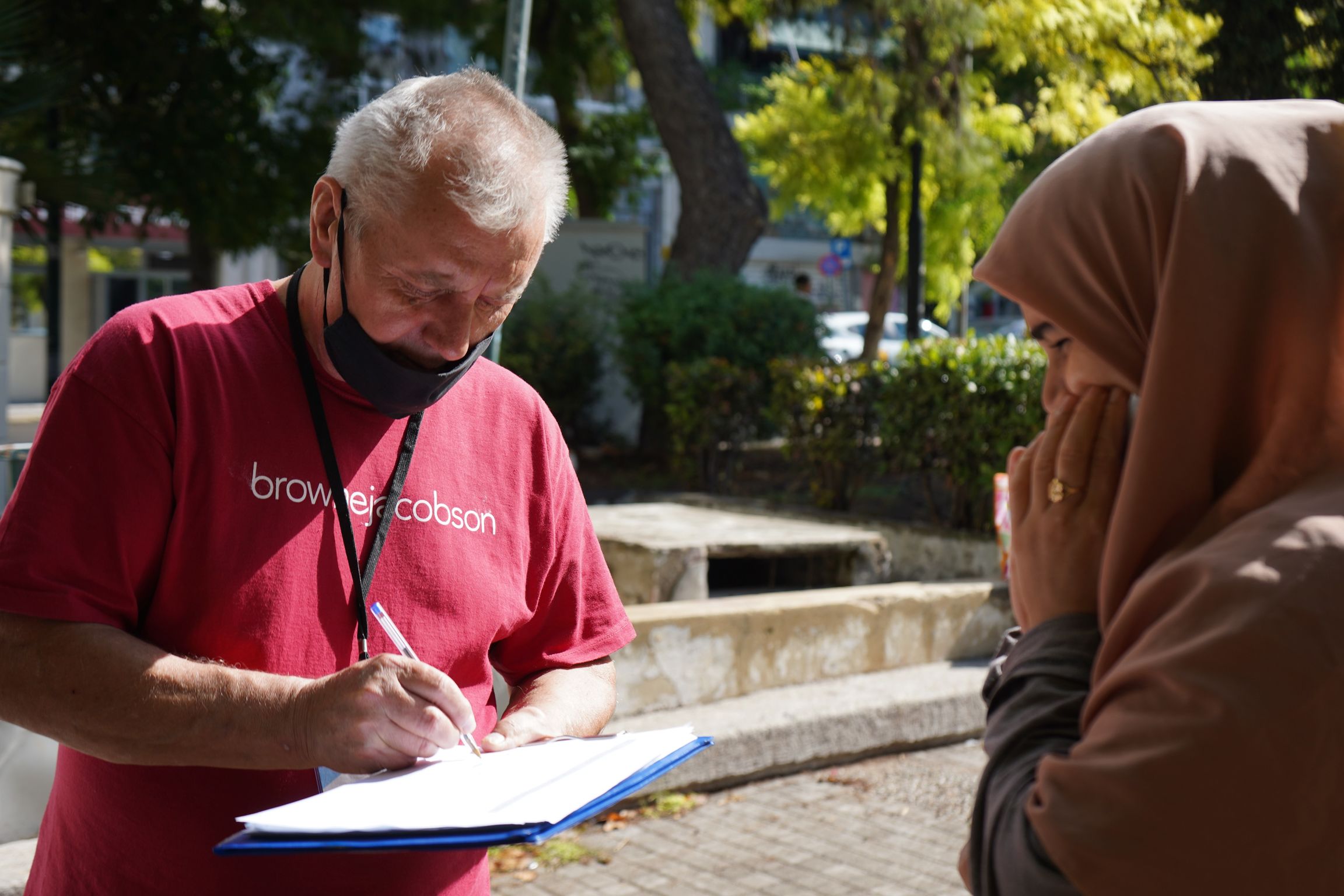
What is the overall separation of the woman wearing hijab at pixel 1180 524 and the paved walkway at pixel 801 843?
2985 mm

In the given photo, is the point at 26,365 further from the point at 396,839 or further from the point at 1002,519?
the point at 396,839

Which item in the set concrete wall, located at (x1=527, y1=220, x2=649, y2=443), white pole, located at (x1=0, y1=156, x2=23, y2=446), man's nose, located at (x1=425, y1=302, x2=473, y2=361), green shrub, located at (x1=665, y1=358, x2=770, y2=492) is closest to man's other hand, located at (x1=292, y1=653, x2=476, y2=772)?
man's nose, located at (x1=425, y1=302, x2=473, y2=361)

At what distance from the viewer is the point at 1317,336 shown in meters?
1.38

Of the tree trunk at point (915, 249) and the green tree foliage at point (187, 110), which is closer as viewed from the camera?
the green tree foliage at point (187, 110)

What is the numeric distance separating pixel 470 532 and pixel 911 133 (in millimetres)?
12402

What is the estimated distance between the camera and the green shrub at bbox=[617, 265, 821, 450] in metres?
10.6

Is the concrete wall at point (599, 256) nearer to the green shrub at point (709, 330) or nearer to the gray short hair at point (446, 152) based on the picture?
the green shrub at point (709, 330)

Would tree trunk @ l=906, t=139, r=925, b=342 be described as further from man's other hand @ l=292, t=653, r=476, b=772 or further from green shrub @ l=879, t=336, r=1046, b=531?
man's other hand @ l=292, t=653, r=476, b=772

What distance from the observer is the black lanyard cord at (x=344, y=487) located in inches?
76.8

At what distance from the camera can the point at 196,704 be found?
1741 millimetres

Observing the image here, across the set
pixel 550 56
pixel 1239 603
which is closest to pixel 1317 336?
pixel 1239 603

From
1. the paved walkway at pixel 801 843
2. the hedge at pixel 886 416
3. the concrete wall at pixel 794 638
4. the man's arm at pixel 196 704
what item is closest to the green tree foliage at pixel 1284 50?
the hedge at pixel 886 416

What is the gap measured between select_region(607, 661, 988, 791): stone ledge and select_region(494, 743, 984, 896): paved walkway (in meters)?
0.11

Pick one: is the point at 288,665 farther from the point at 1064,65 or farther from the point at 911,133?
the point at 911,133
